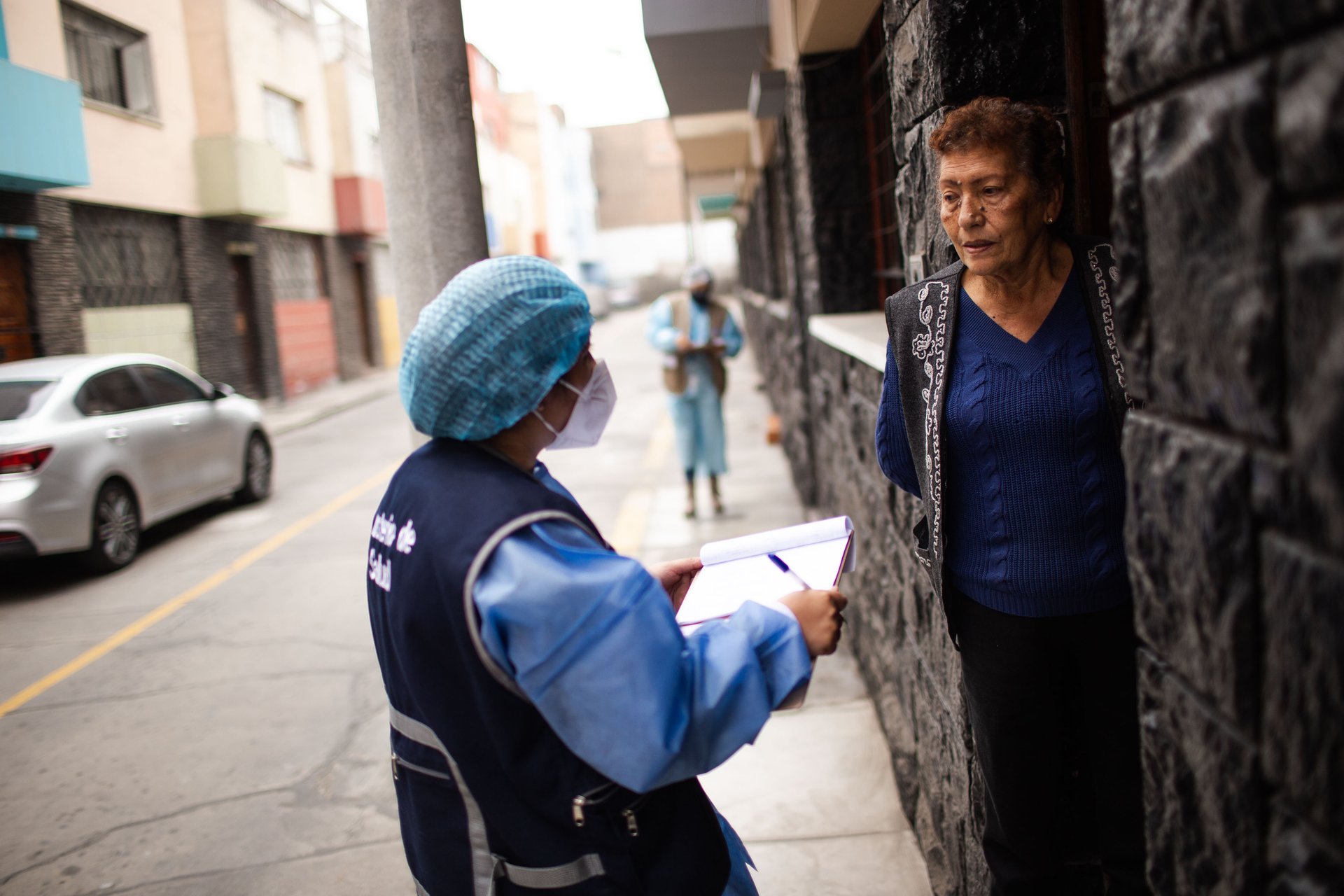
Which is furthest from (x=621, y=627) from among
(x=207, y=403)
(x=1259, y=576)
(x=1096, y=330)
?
(x=207, y=403)

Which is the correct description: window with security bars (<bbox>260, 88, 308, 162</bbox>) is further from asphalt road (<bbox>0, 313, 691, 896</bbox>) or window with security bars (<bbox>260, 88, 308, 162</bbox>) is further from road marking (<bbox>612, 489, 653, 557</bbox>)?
road marking (<bbox>612, 489, 653, 557</bbox>)

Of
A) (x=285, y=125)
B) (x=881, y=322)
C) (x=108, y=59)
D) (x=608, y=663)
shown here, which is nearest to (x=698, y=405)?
(x=881, y=322)

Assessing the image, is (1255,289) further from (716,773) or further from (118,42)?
(118,42)

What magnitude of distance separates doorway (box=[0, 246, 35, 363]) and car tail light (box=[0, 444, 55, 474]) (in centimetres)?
702

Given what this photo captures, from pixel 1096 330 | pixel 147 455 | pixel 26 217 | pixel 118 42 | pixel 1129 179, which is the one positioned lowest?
pixel 147 455

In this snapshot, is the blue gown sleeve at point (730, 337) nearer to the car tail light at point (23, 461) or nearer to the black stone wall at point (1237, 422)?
the car tail light at point (23, 461)

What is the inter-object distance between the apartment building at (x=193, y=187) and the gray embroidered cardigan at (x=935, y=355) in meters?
13.0

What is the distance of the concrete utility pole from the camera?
3.26 metres

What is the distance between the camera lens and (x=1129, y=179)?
1220mm

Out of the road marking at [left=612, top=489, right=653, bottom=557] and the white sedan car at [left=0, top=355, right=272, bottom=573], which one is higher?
the white sedan car at [left=0, top=355, right=272, bottom=573]

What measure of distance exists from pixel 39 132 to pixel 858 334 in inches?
491

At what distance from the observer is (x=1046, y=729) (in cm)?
213

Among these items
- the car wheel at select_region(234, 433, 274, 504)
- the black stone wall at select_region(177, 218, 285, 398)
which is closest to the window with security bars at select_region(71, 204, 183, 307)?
the black stone wall at select_region(177, 218, 285, 398)

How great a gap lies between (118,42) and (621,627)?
18.0m
